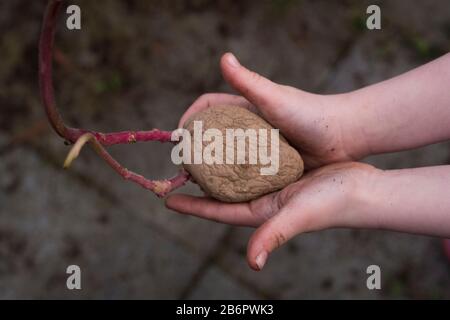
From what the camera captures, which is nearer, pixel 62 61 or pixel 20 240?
pixel 20 240

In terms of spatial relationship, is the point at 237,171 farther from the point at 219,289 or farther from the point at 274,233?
the point at 219,289

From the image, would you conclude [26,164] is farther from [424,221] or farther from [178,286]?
[424,221]

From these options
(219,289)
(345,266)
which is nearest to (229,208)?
(219,289)

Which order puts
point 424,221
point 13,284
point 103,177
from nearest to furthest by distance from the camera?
point 424,221, point 13,284, point 103,177

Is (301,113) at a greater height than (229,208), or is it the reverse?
(301,113)

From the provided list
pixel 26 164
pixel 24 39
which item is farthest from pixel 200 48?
pixel 26 164

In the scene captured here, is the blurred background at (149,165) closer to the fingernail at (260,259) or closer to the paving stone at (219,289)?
the paving stone at (219,289)
